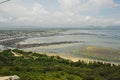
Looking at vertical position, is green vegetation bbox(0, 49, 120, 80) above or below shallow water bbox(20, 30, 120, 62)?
above

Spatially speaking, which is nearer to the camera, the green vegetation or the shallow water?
the green vegetation

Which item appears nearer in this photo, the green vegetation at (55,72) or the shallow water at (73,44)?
the green vegetation at (55,72)

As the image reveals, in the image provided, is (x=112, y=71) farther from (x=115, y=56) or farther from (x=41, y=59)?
(x=115, y=56)

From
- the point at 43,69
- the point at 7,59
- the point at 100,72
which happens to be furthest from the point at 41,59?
the point at 100,72

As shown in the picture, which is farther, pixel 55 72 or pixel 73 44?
pixel 73 44

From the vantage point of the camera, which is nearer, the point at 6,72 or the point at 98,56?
the point at 6,72

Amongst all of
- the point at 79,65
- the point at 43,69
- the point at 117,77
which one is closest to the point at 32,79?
the point at 43,69

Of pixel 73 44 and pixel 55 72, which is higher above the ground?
pixel 55 72

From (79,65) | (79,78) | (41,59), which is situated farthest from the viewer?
(41,59)

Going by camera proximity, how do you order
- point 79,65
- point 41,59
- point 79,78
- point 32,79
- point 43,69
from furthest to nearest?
point 41,59
point 79,65
point 43,69
point 79,78
point 32,79

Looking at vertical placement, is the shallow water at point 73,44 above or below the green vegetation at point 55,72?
below
